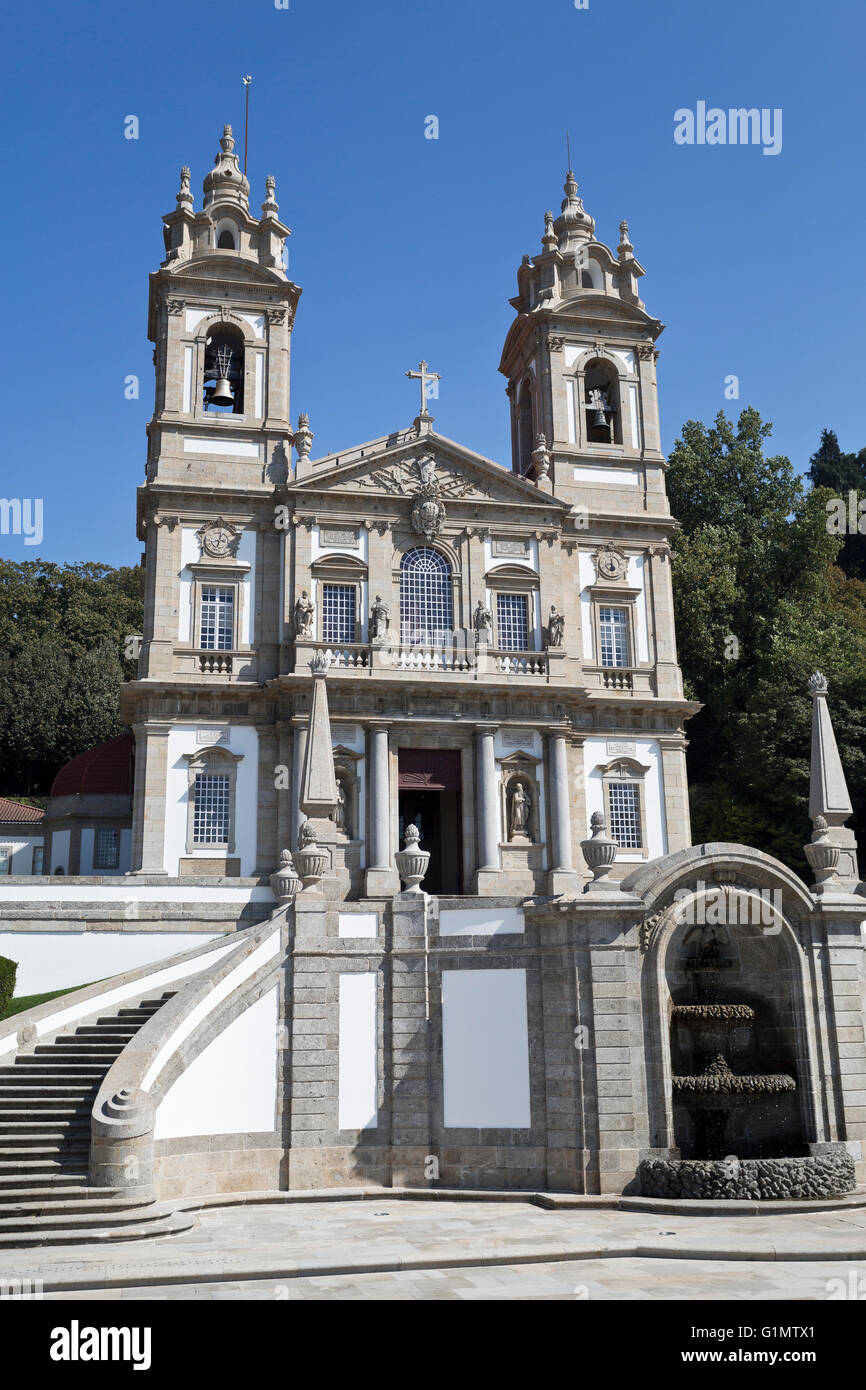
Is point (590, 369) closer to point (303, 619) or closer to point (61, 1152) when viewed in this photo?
point (303, 619)

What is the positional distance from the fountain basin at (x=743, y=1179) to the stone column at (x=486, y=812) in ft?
42.9

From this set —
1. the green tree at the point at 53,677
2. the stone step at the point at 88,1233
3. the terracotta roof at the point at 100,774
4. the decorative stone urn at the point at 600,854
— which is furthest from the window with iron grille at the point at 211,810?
the green tree at the point at 53,677

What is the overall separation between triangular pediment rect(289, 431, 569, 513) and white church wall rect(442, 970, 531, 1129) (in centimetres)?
1687

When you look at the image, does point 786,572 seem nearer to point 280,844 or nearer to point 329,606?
point 329,606

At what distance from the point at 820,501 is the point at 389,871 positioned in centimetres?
2814

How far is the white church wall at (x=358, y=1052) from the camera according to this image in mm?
17641

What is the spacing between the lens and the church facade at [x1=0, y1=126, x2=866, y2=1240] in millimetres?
16984

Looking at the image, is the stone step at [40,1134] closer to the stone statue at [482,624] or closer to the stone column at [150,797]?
the stone column at [150,797]

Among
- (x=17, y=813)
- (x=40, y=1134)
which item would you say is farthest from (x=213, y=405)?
(x=40, y=1134)

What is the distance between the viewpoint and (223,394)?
33.1 m

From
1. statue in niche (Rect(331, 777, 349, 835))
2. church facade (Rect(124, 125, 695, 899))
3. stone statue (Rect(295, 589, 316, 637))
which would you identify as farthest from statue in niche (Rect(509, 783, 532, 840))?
stone statue (Rect(295, 589, 316, 637))

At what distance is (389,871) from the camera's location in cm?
2892

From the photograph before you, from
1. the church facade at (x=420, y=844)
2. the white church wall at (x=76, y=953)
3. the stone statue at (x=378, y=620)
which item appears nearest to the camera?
the church facade at (x=420, y=844)
